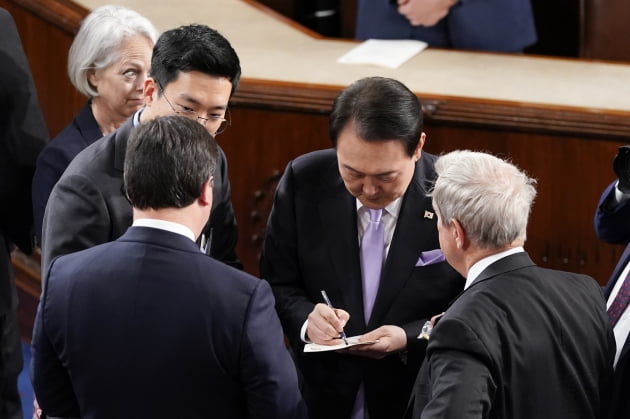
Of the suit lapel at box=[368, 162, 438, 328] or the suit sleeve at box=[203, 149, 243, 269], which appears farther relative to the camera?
the suit sleeve at box=[203, 149, 243, 269]

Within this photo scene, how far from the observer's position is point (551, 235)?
12.0 ft

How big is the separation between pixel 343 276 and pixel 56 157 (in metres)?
0.92

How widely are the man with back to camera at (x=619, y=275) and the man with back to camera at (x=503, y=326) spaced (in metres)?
0.09

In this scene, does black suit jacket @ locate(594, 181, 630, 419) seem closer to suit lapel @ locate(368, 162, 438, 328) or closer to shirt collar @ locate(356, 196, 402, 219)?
suit lapel @ locate(368, 162, 438, 328)

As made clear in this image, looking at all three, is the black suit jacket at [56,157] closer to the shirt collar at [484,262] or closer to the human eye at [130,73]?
the human eye at [130,73]

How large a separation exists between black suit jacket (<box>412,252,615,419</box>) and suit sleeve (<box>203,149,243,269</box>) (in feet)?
2.73

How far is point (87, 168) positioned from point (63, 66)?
1.70 m

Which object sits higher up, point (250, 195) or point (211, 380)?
point (211, 380)

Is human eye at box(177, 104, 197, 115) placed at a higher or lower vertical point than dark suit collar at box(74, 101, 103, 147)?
higher

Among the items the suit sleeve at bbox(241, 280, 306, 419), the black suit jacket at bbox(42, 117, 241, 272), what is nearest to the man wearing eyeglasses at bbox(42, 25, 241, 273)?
the black suit jacket at bbox(42, 117, 241, 272)

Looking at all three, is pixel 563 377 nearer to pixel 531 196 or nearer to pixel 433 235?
pixel 531 196

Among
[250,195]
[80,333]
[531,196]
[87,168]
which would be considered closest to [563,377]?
[531,196]

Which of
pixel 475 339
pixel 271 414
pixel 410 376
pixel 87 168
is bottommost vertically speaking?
pixel 410 376

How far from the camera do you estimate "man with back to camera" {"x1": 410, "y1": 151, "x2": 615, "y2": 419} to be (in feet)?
7.39
